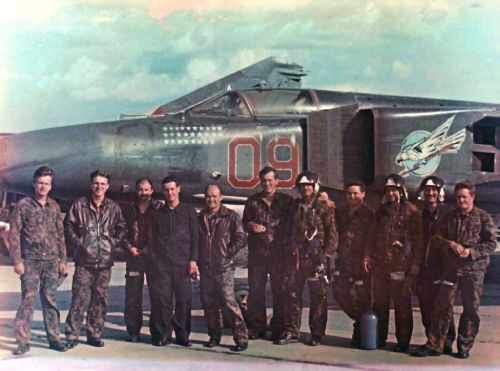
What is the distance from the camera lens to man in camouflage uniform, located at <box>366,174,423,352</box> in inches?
251

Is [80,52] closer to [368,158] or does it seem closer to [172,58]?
[172,58]

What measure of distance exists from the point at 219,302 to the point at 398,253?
182cm

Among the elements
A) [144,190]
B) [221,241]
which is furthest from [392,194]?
[144,190]

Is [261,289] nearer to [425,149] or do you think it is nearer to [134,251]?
[134,251]

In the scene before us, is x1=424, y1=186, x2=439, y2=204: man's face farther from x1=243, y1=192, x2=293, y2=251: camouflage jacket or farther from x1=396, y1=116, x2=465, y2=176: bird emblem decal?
x1=396, y1=116, x2=465, y2=176: bird emblem decal

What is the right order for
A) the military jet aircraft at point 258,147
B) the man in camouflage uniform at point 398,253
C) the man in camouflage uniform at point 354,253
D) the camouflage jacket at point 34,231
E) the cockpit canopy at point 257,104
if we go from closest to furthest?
1. the camouflage jacket at point 34,231
2. the man in camouflage uniform at point 398,253
3. the man in camouflage uniform at point 354,253
4. the military jet aircraft at point 258,147
5. the cockpit canopy at point 257,104

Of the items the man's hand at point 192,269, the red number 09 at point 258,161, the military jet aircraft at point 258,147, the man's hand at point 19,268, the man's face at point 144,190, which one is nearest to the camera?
the man's hand at point 19,268

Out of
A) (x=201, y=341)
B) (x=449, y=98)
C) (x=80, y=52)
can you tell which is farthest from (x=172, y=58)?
(x=201, y=341)

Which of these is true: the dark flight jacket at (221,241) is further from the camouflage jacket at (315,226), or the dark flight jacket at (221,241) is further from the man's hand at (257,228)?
the camouflage jacket at (315,226)

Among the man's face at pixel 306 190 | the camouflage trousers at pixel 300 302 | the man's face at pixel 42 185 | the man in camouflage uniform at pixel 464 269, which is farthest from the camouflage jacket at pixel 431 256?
the man's face at pixel 42 185

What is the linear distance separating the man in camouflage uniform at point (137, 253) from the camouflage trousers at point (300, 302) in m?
1.39

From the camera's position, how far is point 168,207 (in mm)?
6625

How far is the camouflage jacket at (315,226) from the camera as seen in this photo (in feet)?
21.4

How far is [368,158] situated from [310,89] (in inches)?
54.5
